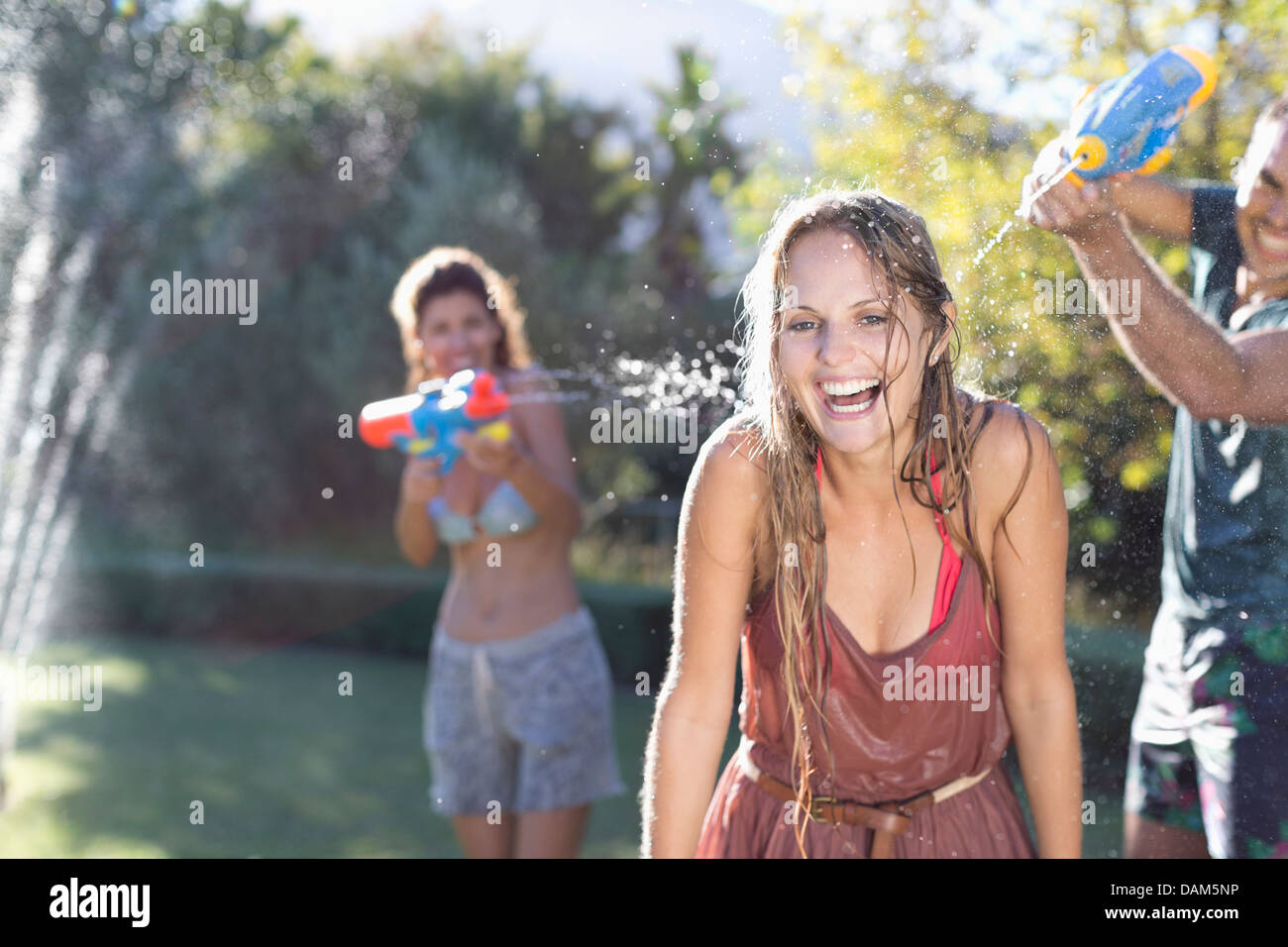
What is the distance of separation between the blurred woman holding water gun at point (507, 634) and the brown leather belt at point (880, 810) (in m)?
1.25

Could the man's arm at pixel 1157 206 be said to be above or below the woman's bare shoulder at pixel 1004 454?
above

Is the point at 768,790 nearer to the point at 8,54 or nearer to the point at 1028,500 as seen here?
the point at 1028,500

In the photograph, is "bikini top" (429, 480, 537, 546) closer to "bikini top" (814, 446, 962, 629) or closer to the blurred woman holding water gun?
the blurred woman holding water gun

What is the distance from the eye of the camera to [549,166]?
39.8ft

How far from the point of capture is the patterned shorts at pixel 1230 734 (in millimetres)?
1982

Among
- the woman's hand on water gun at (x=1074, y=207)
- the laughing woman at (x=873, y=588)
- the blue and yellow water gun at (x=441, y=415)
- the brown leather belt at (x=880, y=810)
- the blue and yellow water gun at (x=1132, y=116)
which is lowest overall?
the brown leather belt at (x=880, y=810)

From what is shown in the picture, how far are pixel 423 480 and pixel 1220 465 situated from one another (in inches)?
80.2

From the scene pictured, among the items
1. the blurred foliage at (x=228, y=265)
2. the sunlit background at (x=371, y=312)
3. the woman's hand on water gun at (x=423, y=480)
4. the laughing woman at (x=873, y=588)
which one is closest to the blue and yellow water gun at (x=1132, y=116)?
the sunlit background at (x=371, y=312)

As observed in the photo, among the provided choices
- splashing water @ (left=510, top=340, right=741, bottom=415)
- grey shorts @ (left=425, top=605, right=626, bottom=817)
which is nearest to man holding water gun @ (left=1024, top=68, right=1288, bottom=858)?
splashing water @ (left=510, top=340, right=741, bottom=415)

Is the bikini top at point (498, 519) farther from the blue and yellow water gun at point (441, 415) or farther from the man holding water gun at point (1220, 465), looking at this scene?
the man holding water gun at point (1220, 465)

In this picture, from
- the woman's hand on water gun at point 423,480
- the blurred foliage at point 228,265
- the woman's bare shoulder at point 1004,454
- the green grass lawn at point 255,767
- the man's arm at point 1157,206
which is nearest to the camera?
the woman's bare shoulder at point 1004,454

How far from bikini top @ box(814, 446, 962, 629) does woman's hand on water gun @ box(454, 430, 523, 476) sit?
1.48 meters

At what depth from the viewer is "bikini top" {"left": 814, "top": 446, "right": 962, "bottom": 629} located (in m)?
1.76

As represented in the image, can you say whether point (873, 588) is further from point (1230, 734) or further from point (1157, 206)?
point (1157, 206)
